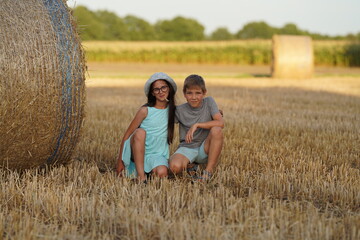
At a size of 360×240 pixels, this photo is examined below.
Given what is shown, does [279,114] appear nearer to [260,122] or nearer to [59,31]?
[260,122]

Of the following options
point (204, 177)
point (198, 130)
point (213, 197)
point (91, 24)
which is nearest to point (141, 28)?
point (91, 24)

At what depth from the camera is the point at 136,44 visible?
32969mm

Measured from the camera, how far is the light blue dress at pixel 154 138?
4012mm

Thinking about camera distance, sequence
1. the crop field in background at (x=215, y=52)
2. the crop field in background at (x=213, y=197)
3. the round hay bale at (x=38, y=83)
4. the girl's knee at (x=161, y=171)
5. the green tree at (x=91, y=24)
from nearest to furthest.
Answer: the crop field in background at (x=213, y=197) < the round hay bale at (x=38, y=83) < the girl's knee at (x=161, y=171) < the crop field in background at (x=215, y=52) < the green tree at (x=91, y=24)

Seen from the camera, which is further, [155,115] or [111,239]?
[155,115]

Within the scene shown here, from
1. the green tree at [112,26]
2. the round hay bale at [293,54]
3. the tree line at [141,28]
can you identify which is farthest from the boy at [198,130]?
the green tree at [112,26]

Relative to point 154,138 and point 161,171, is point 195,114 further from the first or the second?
point 161,171

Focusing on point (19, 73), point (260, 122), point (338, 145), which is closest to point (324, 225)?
point (19, 73)

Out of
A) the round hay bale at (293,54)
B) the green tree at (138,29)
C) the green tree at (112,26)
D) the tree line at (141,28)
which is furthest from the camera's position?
the green tree at (138,29)

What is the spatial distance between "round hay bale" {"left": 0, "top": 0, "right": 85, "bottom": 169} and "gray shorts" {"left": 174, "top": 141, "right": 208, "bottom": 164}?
89cm

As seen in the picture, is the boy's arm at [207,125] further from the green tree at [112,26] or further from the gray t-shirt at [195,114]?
the green tree at [112,26]

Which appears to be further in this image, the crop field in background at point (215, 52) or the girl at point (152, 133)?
the crop field in background at point (215, 52)

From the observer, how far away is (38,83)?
3.64 metres

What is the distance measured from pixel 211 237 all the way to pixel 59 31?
85.7 inches
